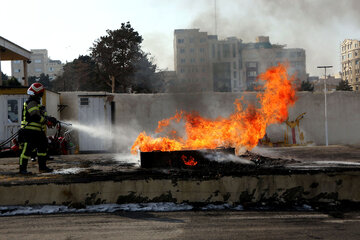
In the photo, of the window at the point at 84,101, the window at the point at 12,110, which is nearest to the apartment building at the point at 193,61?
the window at the point at 84,101

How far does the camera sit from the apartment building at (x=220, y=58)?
1002 cm

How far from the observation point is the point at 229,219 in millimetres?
4824

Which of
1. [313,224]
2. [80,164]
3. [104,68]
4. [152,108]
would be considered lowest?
[313,224]

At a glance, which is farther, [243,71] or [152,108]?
[152,108]

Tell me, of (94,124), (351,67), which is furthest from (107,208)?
(351,67)

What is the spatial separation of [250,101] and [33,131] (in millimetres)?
12322

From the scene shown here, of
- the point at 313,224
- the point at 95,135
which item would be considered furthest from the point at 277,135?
the point at 313,224

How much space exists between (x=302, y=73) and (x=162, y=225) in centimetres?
805

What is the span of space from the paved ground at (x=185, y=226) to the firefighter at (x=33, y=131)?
192 cm

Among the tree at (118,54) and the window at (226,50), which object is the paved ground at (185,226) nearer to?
the window at (226,50)

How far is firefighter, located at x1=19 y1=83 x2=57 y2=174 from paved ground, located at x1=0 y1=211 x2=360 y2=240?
1.92 metres

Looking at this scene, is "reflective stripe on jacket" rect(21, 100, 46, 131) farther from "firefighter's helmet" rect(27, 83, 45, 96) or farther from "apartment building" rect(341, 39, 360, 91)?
"apartment building" rect(341, 39, 360, 91)

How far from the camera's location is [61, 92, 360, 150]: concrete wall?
16562mm

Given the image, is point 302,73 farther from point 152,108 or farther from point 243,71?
point 152,108
